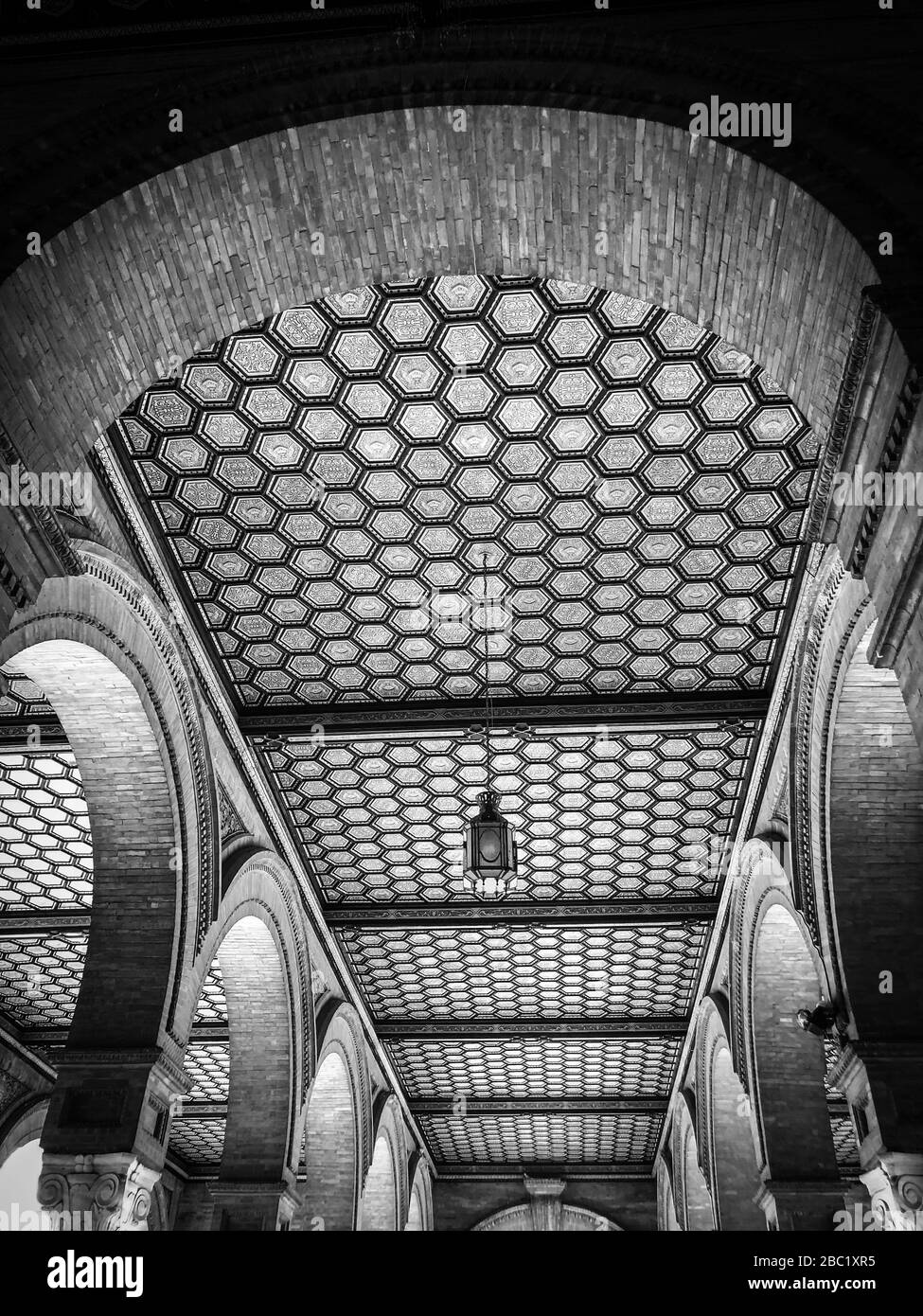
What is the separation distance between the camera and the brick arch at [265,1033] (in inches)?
342

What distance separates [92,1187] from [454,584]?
12.6ft

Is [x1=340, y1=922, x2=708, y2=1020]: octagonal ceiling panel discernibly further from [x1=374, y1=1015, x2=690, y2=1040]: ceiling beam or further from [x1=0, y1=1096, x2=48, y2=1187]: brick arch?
[x1=0, y1=1096, x2=48, y2=1187]: brick arch

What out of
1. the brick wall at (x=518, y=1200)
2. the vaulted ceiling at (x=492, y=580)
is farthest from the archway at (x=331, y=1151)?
the brick wall at (x=518, y=1200)

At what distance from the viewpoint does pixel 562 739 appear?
7.88m

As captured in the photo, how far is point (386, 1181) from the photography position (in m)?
14.2

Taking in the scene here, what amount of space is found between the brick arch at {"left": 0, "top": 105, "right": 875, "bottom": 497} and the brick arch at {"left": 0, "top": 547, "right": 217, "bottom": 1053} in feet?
6.98

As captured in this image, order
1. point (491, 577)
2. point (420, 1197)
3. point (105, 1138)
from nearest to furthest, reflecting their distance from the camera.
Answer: point (105, 1138) < point (491, 577) < point (420, 1197)

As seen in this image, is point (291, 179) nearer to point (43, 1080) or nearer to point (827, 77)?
point (827, 77)

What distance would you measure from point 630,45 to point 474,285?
1.49 metres

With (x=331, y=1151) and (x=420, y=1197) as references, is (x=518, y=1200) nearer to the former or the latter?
(x=420, y=1197)

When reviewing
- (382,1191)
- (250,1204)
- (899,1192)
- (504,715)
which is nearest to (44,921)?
(250,1204)

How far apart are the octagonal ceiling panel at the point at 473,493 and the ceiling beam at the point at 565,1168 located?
1238 centimetres

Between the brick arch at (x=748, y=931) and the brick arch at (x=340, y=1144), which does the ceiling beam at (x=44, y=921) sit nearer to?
the brick arch at (x=340, y=1144)

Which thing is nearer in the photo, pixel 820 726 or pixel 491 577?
pixel 820 726
